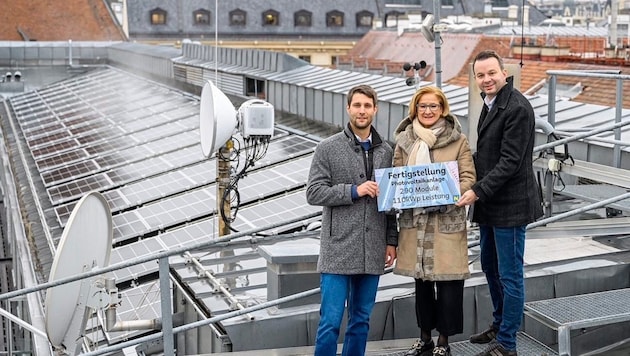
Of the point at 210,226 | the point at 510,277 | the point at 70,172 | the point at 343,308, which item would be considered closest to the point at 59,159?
the point at 70,172

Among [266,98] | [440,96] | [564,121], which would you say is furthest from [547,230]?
[266,98]

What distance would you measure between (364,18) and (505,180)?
7394 cm

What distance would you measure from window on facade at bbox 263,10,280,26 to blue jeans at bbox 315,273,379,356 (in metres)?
72.0

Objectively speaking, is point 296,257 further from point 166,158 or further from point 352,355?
point 166,158

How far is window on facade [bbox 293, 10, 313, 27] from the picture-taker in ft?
255

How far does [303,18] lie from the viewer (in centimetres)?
7794

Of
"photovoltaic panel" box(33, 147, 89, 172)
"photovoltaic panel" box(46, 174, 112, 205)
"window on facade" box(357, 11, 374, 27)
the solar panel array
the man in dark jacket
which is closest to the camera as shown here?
the man in dark jacket

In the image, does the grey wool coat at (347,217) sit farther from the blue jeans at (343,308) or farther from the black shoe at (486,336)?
the black shoe at (486,336)

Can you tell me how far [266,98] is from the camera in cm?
2166

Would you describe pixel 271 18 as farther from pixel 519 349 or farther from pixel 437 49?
pixel 519 349

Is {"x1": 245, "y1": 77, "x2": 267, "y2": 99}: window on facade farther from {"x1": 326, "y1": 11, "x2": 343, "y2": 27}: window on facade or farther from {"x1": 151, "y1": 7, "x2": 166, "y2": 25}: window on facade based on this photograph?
{"x1": 326, "y1": 11, "x2": 343, "y2": 27}: window on facade

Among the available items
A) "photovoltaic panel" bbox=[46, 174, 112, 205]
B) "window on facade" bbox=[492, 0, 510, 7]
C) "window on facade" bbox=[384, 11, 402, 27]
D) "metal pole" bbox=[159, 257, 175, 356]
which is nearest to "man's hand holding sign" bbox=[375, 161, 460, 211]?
"metal pole" bbox=[159, 257, 175, 356]

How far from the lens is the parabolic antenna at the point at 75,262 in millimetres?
7230

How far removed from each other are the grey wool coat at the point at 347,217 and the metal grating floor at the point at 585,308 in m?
1.37
